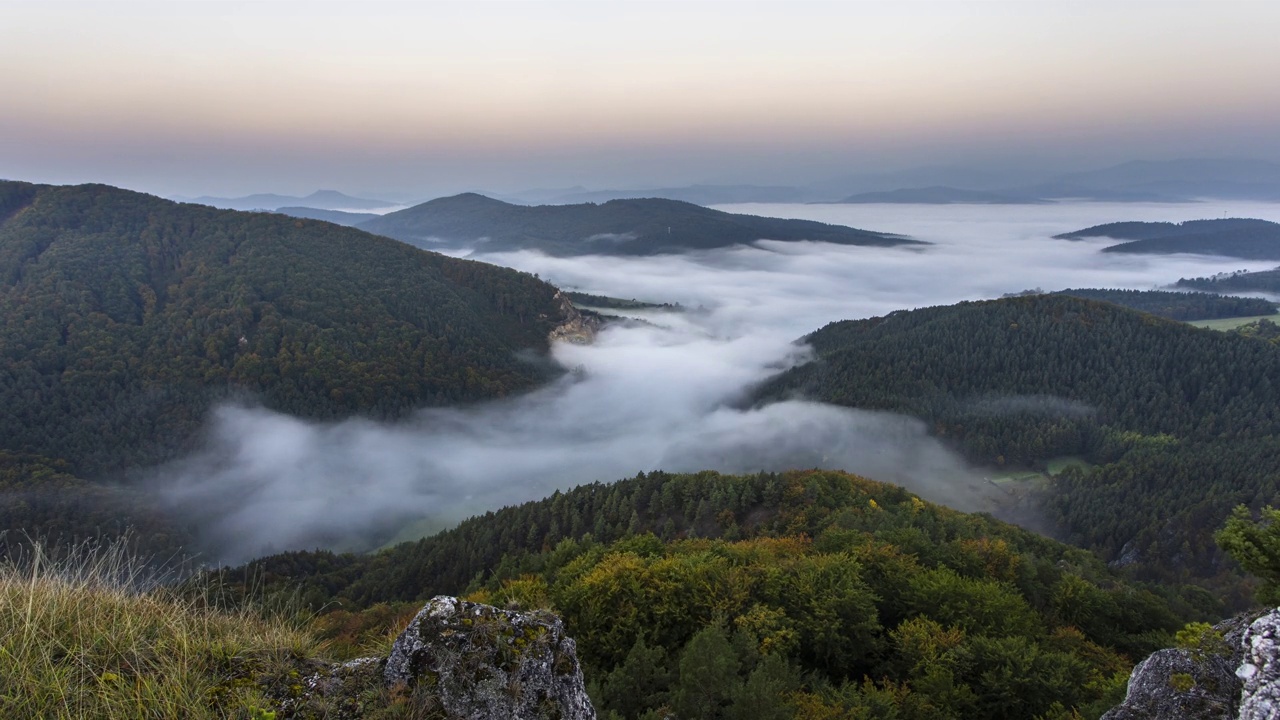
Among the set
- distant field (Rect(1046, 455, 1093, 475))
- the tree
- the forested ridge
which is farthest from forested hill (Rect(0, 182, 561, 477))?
the tree

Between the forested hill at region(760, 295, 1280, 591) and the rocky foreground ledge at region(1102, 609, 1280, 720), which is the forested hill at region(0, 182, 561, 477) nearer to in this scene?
the forested hill at region(760, 295, 1280, 591)

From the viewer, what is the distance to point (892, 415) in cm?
16212

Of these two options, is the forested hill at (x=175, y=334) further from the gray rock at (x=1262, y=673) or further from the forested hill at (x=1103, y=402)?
the gray rock at (x=1262, y=673)

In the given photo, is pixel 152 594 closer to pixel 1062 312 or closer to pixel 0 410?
pixel 0 410

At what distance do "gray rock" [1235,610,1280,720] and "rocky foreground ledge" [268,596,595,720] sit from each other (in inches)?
333

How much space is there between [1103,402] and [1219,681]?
194 metres

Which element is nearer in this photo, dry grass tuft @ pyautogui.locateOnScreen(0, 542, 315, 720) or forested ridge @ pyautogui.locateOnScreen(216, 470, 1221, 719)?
dry grass tuft @ pyautogui.locateOnScreen(0, 542, 315, 720)

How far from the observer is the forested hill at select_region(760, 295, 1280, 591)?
365ft

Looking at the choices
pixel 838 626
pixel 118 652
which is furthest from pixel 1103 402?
pixel 118 652

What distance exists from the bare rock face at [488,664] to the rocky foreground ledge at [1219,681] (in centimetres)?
858

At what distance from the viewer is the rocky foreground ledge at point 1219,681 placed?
6.88m

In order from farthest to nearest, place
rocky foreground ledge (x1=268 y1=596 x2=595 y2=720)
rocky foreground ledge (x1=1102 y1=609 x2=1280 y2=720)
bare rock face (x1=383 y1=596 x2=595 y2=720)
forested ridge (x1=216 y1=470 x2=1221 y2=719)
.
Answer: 1. forested ridge (x1=216 y1=470 x2=1221 y2=719)
2. bare rock face (x1=383 y1=596 x2=595 y2=720)
3. rocky foreground ledge (x1=268 y1=596 x2=595 y2=720)
4. rocky foreground ledge (x1=1102 y1=609 x2=1280 y2=720)

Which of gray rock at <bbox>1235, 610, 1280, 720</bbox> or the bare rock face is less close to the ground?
gray rock at <bbox>1235, 610, 1280, 720</bbox>

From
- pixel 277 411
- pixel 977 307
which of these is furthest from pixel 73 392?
pixel 977 307
